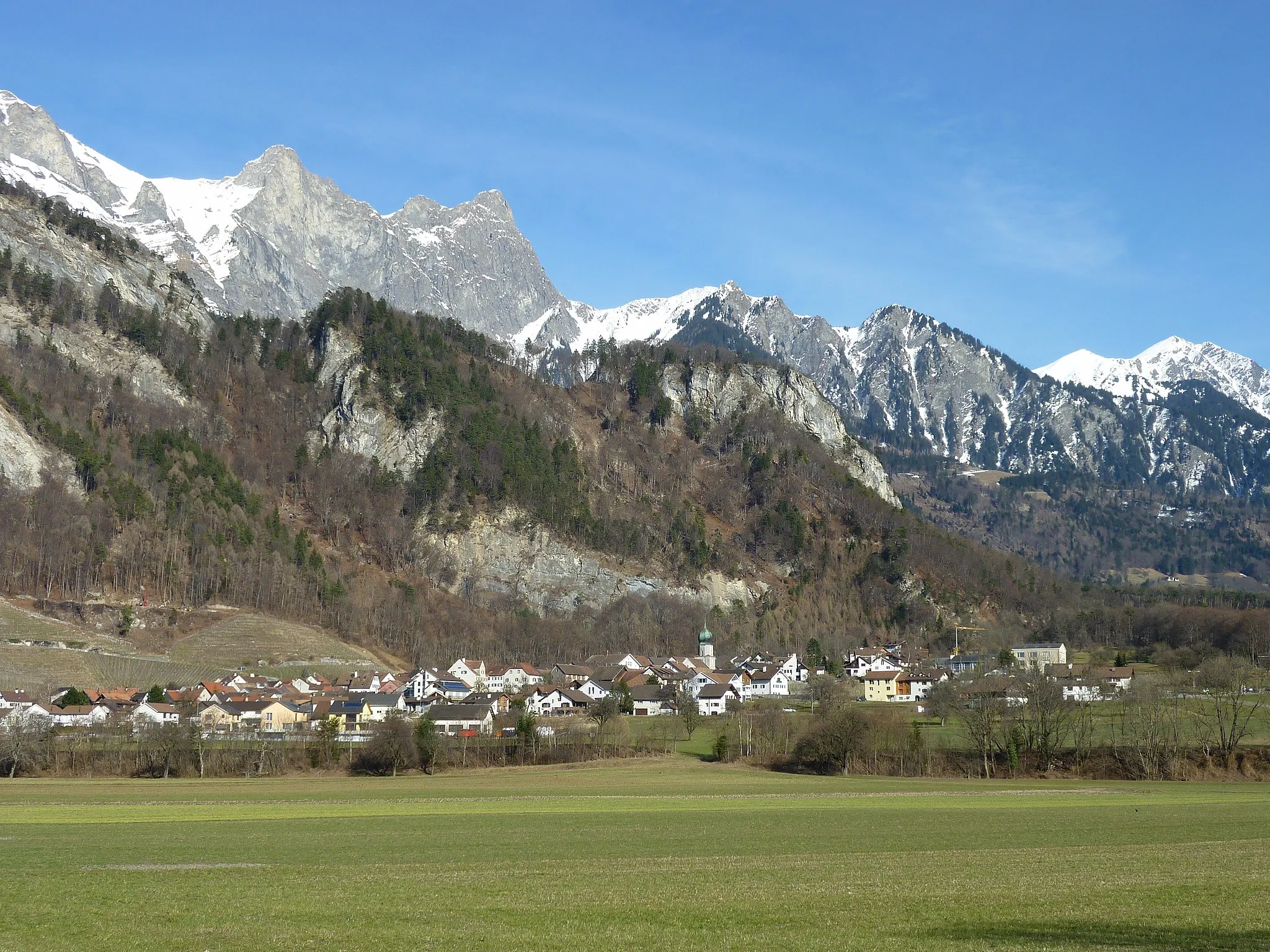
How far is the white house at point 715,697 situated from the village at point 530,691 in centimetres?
26

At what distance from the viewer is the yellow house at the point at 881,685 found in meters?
156

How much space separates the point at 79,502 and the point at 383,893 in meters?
163

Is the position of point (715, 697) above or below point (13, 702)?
below

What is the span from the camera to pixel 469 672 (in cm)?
16288

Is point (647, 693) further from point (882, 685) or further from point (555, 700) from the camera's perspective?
point (882, 685)

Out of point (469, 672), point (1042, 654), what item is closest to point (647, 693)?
point (469, 672)

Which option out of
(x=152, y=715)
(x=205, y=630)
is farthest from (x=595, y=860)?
(x=205, y=630)

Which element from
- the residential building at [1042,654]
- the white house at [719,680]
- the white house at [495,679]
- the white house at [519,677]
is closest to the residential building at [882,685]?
the white house at [719,680]

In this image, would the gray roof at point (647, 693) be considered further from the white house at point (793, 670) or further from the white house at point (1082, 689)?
the white house at point (1082, 689)

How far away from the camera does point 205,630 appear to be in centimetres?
15550

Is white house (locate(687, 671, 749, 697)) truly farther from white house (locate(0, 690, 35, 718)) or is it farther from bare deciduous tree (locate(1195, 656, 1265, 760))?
white house (locate(0, 690, 35, 718))

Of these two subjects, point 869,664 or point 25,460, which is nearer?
point 25,460

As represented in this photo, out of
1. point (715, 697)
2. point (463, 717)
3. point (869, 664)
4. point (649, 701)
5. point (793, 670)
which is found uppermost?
point (869, 664)

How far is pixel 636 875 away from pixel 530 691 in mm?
123471
